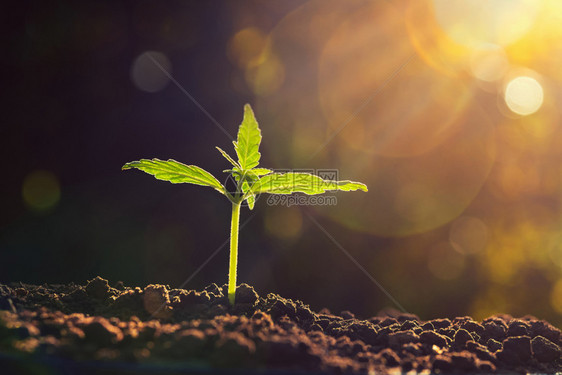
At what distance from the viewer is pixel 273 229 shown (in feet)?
10.2

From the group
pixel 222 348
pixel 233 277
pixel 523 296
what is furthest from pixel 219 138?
pixel 523 296

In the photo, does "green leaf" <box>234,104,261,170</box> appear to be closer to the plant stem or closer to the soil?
the plant stem

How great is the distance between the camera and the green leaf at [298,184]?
1.37 m

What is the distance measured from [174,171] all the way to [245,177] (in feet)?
0.87

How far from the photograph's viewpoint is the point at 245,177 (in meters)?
1.55

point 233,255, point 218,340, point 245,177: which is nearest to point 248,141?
point 245,177

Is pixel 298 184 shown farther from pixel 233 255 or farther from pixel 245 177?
pixel 233 255

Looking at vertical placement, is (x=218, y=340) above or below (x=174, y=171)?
below

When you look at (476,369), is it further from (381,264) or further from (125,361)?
(381,264)

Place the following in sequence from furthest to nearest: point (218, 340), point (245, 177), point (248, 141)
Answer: point (245, 177)
point (248, 141)
point (218, 340)

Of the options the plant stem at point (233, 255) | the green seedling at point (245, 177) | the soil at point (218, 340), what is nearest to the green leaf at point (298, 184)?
the green seedling at point (245, 177)

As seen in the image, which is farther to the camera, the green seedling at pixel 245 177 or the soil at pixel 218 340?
the green seedling at pixel 245 177

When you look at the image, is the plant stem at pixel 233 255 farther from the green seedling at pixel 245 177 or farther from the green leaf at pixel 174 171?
the green leaf at pixel 174 171

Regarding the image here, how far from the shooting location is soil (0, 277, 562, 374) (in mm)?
827
